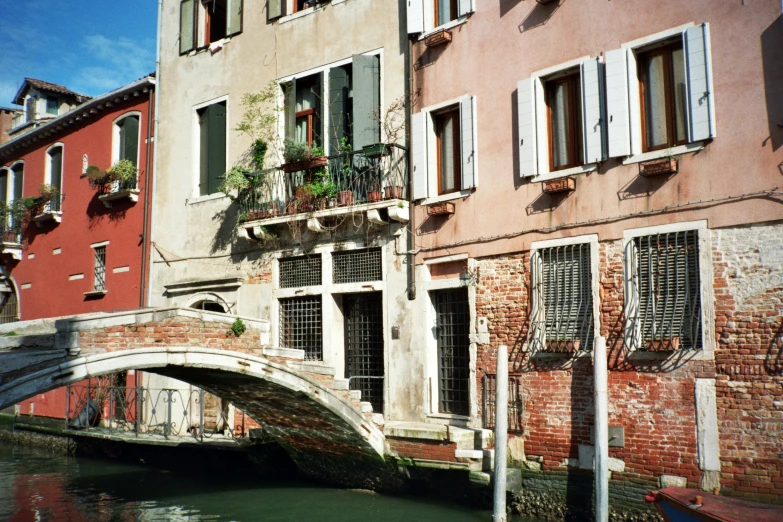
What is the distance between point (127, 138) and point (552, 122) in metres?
8.81

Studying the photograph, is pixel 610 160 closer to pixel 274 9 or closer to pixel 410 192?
pixel 410 192

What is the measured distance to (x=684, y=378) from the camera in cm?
811

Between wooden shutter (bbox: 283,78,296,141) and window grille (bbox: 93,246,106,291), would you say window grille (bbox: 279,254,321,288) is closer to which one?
wooden shutter (bbox: 283,78,296,141)

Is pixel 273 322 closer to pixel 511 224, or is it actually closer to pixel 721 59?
pixel 511 224

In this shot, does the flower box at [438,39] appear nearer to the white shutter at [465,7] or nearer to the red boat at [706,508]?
the white shutter at [465,7]

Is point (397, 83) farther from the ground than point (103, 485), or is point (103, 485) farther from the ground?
point (397, 83)

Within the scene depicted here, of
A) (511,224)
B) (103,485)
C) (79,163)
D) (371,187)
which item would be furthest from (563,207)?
(79,163)

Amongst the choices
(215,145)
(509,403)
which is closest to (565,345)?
(509,403)

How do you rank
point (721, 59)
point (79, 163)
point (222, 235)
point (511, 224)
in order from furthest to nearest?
1. point (79, 163)
2. point (222, 235)
3. point (511, 224)
4. point (721, 59)

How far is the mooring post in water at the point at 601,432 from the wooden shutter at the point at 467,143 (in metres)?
2.77

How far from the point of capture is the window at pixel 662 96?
8.41m

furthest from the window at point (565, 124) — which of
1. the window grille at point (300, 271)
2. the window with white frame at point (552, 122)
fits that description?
the window grille at point (300, 271)

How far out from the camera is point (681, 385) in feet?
26.7

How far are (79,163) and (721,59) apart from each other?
41.0 ft
